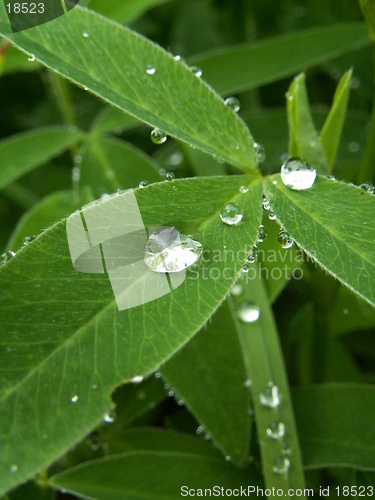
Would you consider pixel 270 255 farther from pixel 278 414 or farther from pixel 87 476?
pixel 87 476

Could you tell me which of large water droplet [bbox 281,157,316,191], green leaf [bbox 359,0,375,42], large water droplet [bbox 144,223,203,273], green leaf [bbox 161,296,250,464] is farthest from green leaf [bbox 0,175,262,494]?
green leaf [bbox 359,0,375,42]

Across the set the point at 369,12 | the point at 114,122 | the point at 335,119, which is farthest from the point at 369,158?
the point at 114,122

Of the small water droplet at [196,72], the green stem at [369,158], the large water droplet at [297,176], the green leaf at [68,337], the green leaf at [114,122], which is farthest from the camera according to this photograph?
the green leaf at [114,122]

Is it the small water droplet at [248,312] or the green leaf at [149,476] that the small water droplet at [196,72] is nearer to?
the small water droplet at [248,312]

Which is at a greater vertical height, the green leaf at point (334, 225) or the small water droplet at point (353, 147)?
the small water droplet at point (353, 147)

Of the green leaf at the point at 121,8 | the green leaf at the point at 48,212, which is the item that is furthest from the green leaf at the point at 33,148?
the green leaf at the point at 121,8

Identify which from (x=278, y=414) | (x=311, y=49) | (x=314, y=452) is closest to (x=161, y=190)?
Answer: (x=278, y=414)
